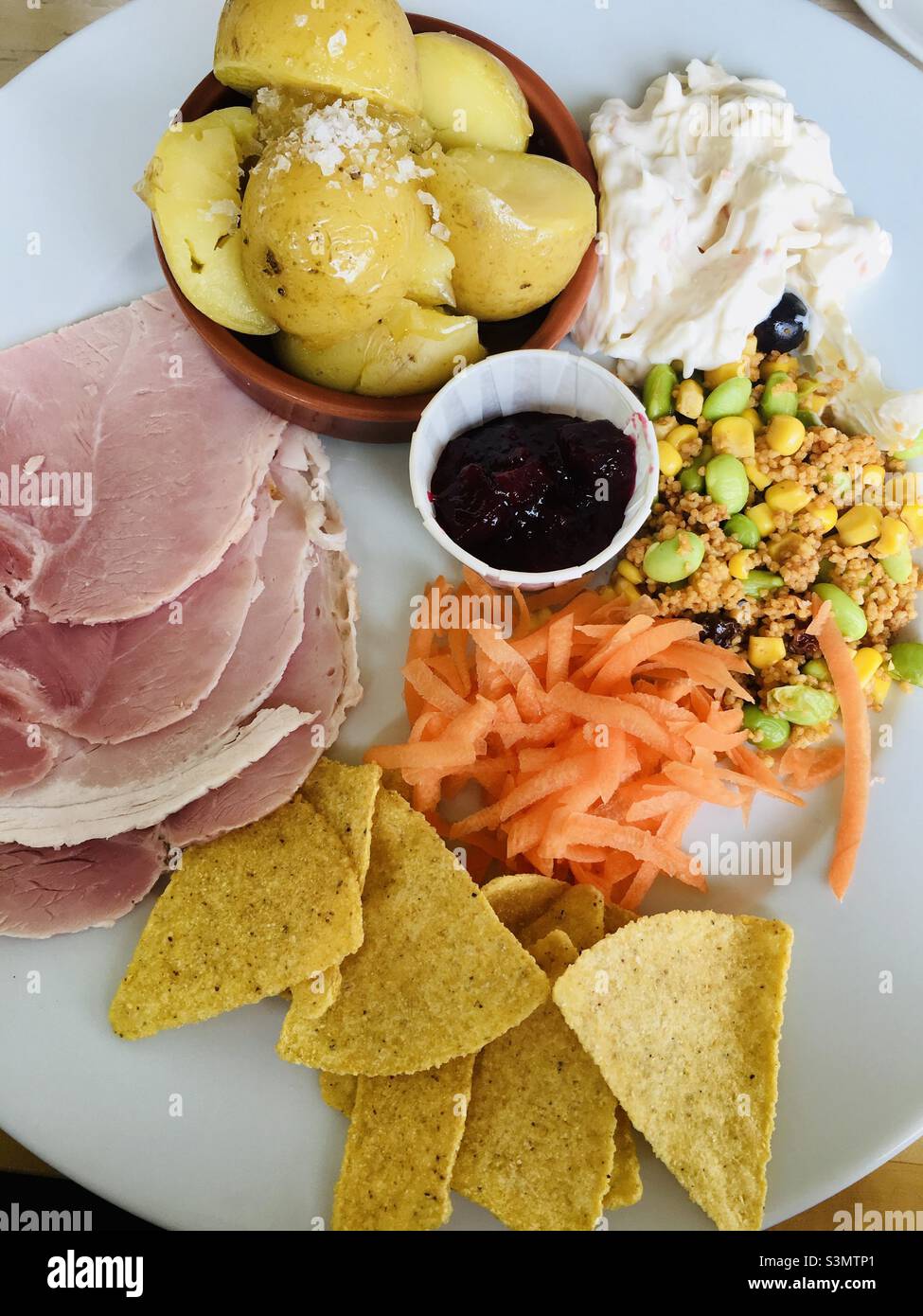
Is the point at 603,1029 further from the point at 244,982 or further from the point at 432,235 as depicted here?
the point at 432,235

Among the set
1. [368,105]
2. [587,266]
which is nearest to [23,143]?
[368,105]

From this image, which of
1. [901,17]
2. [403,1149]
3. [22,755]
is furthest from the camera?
[901,17]

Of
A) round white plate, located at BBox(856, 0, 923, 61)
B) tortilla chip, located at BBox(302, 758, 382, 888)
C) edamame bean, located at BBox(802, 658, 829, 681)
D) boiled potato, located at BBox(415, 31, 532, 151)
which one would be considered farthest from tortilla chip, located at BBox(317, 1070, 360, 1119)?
round white plate, located at BBox(856, 0, 923, 61)

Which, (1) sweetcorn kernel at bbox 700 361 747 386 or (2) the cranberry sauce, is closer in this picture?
(2) the cranberry sauce

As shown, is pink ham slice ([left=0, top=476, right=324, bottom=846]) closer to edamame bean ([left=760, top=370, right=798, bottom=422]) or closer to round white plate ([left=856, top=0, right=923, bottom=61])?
edamame bean ([left=760, top=370, right=798, bottom=422])

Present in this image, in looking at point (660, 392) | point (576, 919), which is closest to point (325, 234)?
point (660, 392)

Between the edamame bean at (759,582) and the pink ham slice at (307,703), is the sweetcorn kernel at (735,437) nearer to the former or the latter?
the edamame bean at (759,582)

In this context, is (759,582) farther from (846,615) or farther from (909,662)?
(909,662)
